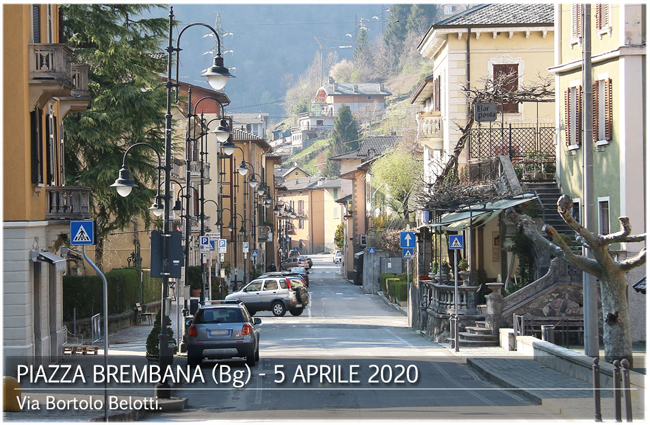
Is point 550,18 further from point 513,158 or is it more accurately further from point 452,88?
point 513,158

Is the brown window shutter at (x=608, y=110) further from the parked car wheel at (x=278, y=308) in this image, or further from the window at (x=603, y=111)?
the parked car wheel at (x=278, y=308)

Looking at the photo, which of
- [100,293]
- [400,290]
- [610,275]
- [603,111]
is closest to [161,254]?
[610,275]

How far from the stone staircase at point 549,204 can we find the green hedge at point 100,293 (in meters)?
14.5

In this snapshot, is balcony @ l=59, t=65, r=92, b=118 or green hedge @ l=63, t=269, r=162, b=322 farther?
green hedge @ l=63, t=269, r=162, b=322

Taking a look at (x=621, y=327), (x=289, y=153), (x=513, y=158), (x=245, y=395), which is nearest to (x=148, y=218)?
(x=513, y=158)

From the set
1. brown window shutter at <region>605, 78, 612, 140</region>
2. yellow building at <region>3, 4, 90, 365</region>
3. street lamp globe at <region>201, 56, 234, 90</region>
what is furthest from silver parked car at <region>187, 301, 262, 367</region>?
brown window shutter at <region>605, 78, 612, 140</region>

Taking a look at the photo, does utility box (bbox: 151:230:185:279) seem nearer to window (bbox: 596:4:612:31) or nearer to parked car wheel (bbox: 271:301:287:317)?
window (bbox: 596:4:612:31)

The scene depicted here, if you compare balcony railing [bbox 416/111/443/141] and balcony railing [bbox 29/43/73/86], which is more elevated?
balcony railing [bbox 416/111/443/141]

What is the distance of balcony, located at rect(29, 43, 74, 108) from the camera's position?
17.3 metres

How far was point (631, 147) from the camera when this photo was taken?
20.8 metres

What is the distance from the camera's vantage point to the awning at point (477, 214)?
2433 cm

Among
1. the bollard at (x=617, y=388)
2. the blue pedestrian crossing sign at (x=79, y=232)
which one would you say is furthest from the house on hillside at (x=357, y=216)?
the bollard at (x=617, y=388)

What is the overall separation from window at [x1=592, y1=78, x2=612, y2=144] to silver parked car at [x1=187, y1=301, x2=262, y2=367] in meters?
11.0

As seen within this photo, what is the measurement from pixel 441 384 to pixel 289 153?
17509 cm
